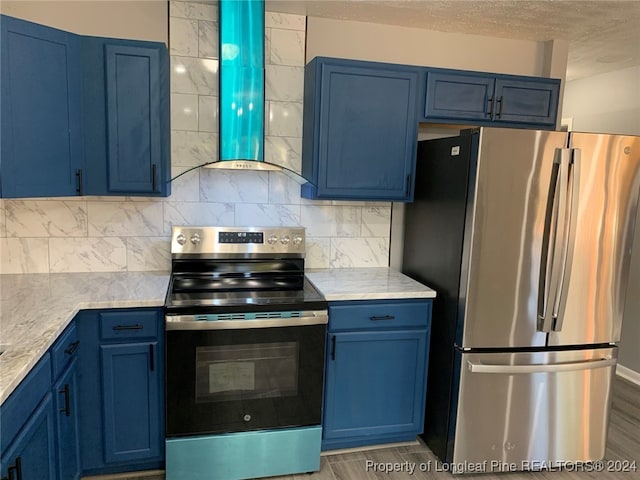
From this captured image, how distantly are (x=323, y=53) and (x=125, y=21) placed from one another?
112 centimetres

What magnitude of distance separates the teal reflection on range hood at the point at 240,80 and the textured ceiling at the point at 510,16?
0.22m

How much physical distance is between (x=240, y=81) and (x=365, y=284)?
4.25ft

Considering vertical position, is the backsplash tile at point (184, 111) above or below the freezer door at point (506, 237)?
above

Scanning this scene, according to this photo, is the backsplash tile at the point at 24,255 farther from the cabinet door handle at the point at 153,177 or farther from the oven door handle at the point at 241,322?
the oven door handle at the point at 241,322

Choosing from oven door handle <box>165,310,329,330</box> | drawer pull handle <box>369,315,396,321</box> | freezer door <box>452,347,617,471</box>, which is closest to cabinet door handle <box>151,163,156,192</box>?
oven door handle <box>165,310,329,330</box>

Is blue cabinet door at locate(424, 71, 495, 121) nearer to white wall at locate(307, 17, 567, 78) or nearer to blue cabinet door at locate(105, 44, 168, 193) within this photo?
white wall at locate(307, 17, 567, 78)

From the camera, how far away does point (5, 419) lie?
126 cm

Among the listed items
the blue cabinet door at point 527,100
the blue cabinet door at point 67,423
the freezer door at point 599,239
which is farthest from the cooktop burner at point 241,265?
the blue cabinet door at point 527,100

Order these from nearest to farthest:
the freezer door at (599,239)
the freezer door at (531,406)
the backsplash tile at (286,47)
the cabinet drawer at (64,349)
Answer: the cabinet drawer at (64,349) < the freezer door at (599,239) < the freezer door at (531,406) < the backsplash tile at (286,47)

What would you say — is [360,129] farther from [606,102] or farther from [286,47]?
[606,102]

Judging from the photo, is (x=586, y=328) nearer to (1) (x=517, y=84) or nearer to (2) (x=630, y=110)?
(1) (x=517, y=84)

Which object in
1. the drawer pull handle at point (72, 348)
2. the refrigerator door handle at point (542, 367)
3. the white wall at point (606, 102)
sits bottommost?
the refrigerator door handle at point (542, 367)

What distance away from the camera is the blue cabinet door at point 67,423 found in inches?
69.6

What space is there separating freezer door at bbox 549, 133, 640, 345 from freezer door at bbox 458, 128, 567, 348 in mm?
140
